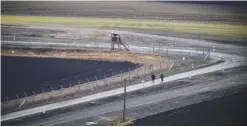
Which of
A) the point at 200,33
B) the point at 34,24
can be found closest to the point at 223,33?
the point at 200,33

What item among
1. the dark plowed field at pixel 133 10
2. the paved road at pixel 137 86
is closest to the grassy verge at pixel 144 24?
the dark plowed field at pixel 133 10

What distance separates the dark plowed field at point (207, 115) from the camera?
47.0ft

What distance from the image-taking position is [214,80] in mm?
19141

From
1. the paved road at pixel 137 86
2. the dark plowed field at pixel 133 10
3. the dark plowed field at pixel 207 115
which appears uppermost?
the dark plowed field at pixel 133 10

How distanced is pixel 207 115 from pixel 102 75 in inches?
250

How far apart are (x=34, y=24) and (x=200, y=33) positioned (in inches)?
426

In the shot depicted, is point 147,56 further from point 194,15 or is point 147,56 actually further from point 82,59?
point 194,15

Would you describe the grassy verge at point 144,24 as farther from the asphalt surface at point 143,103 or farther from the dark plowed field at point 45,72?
the asphalt surface at point 143,103

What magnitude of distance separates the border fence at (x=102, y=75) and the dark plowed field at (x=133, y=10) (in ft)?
7.63

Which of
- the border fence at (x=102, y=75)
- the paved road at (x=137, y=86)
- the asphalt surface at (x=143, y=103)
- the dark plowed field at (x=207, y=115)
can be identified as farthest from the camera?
the border fence at (x=102, y=75)

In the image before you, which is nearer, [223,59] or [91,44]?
[223,59]

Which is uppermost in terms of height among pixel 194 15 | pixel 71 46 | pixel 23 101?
pixel 194 15

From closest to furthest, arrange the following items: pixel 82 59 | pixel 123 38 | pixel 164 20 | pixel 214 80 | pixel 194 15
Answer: pixel 214 80, pixel 82 59, pixel 123 38, pixel 194 15, pixel 164 20

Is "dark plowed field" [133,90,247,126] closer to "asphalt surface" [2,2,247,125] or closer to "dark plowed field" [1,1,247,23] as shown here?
"asphalt surface" [2,2,247,125]
